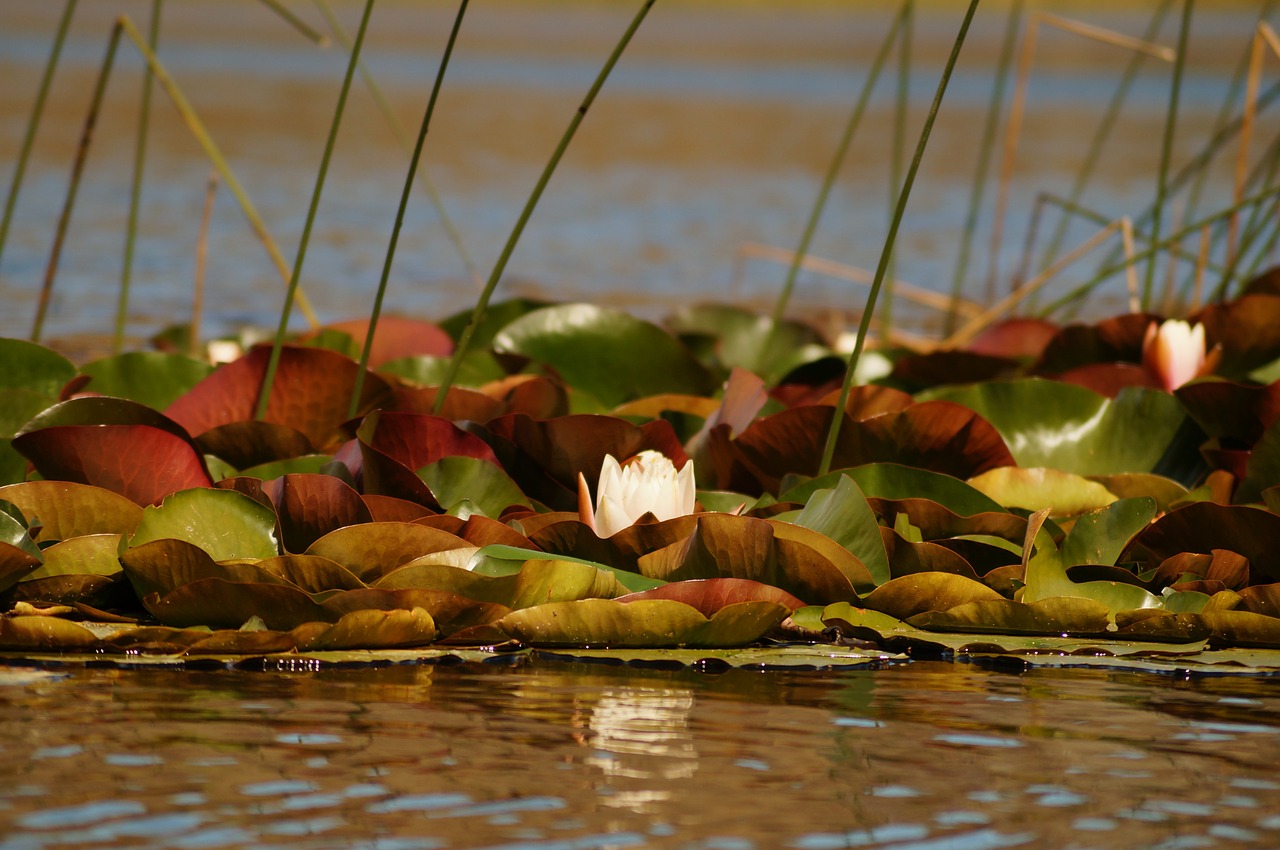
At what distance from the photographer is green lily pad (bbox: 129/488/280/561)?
5.58 ft

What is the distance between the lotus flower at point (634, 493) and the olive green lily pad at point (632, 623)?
153 mm

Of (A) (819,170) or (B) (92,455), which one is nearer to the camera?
(B) (92,455)

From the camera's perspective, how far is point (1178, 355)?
Answer: 8.12 ft

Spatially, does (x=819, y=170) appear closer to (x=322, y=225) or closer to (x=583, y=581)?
(x=322, y=225)

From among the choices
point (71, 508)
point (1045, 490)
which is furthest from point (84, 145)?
point (1045, 490)

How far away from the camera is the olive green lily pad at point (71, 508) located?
5.78 ft

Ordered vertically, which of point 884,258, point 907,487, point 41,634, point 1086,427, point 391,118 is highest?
point 391,118

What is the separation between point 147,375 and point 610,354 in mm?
795

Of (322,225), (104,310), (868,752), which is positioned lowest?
(868,752)

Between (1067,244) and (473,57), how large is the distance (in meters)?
22.6

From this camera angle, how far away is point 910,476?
6.32ft

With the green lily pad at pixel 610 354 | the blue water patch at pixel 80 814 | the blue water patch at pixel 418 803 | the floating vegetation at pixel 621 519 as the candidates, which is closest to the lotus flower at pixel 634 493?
the floating vegetation at pixel 621 519

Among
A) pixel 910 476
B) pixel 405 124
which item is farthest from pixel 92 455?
pixel 405 124

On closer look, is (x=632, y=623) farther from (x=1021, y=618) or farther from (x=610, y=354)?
(x=610, y=354)
